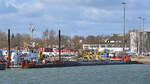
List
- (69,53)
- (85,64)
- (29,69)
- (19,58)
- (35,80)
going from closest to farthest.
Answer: (35,80) < (29,69) < (19,58) < (85,64) < (69,53)

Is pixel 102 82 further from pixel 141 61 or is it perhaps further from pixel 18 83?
pixel 141 61

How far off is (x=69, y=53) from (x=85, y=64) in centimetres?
4617

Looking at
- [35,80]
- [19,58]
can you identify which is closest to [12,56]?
[19,58]

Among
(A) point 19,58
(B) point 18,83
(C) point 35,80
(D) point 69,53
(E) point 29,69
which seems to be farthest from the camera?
(D) point 69,53

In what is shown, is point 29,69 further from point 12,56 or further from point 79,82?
point 79,82

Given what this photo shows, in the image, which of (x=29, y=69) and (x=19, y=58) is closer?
(x=29, y=69)

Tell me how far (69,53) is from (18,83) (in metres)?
92.3

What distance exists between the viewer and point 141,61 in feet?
423

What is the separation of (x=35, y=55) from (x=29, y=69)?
27.6 feet

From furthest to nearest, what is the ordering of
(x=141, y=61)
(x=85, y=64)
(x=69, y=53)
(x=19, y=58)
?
(x=69, y=53) → (x=141, y=61) → (x=85, y=64) → (x=19, y=58)

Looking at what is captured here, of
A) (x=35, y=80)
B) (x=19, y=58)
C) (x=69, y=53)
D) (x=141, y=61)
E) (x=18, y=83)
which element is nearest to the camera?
(x=18, y=83)

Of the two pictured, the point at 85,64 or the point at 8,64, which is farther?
the point at 85,64

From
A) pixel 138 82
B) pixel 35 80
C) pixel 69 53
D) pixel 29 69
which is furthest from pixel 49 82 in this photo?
pixel 69 53

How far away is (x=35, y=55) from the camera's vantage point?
99312mm
